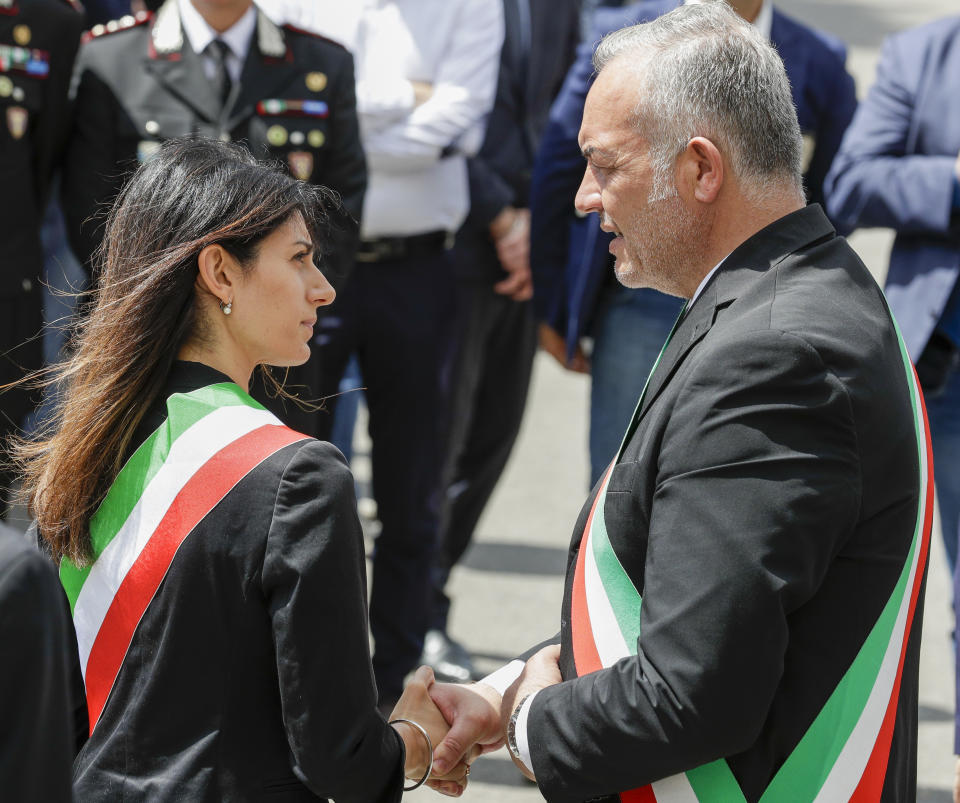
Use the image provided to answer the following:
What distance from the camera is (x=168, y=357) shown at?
6.06 feet

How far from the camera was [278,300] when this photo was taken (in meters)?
1.95

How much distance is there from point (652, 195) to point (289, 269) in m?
0.54

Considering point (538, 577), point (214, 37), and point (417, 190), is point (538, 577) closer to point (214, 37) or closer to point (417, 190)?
point (417, 190)

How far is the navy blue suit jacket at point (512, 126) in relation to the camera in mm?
4254

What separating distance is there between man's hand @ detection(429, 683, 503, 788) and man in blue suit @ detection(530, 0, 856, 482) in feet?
4.95

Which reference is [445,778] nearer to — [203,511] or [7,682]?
[203,511]

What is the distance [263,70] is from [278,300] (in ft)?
5.79

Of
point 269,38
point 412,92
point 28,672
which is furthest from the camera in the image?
point 412,92

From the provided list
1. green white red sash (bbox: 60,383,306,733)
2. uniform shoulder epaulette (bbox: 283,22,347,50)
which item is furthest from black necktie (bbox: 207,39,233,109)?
green white red sash (bbox: 60,383,306,733)

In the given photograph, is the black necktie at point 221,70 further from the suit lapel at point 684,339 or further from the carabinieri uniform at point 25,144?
the suit lapel at point 684,339

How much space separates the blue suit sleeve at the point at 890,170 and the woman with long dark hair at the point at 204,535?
189 centimetres

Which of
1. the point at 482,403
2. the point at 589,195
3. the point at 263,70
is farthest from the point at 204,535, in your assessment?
the point at 482,403

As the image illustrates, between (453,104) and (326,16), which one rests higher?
(326,16)

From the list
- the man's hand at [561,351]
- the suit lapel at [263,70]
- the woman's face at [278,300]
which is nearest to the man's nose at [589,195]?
the woman's face at [278,300]
